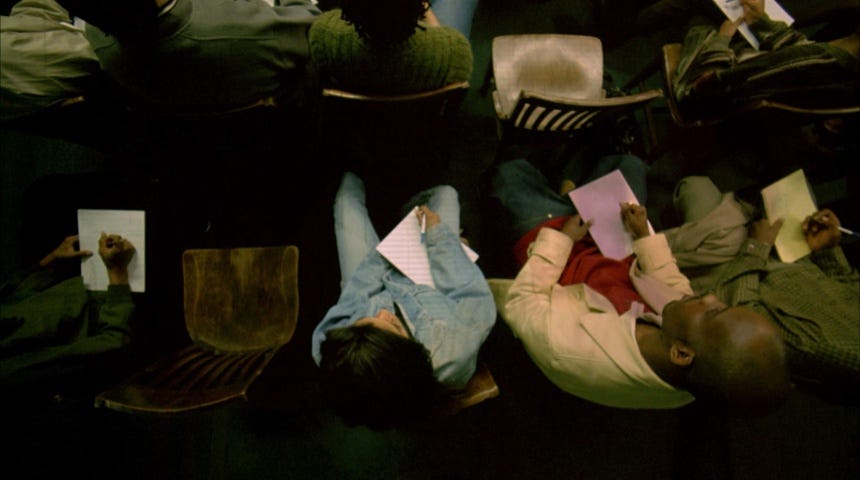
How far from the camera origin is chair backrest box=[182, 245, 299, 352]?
158 centimetres

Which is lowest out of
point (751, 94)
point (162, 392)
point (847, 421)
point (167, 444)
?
point (167, 444)

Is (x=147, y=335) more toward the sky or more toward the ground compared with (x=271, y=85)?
more toward the ground

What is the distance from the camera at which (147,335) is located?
5.31 feet

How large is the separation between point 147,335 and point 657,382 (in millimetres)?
1768

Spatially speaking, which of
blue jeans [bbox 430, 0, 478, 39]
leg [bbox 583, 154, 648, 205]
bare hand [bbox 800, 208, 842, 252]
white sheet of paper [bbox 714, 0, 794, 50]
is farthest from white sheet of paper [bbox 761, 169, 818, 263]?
blue jeans [bbox 430, 0, 478, 39]

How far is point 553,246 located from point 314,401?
1270 millimetres

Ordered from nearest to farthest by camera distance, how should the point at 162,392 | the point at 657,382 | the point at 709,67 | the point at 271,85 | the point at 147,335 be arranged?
the point at 657,382 < the point at 162,392 < the point at 271,85 < the point at 147,335 < the point at 709,67

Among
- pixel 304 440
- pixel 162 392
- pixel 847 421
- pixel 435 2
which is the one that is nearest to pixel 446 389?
pixel 162 392

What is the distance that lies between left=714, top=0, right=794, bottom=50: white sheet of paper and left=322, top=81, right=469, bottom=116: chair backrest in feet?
4.61

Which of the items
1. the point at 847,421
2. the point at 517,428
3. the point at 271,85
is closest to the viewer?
the point at 271,85

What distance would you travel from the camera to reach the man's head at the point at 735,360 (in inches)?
40.6

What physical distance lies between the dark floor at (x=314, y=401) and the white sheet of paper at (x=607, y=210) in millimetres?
414

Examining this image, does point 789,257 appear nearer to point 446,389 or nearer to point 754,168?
point 754,168

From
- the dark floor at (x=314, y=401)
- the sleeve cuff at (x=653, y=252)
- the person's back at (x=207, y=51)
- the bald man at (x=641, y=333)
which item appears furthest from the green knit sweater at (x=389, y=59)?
the sleeve cuff at (x=653, y=252)
